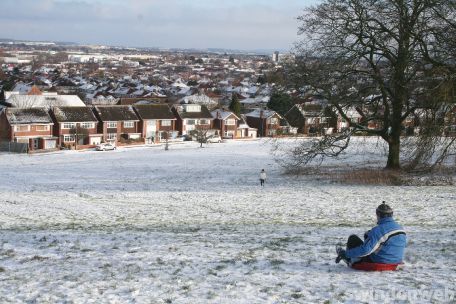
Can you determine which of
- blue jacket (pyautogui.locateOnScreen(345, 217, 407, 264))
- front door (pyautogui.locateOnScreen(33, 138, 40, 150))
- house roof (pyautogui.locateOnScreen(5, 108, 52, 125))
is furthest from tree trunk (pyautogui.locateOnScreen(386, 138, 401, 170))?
front door (pyautogui.locateOnScreen(33, 138, 40, 150))

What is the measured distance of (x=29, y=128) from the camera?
63.8 m

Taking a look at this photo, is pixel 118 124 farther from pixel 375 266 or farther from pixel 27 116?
pixel 375 266

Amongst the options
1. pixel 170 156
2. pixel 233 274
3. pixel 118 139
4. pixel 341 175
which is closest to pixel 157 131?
pixel 118 139

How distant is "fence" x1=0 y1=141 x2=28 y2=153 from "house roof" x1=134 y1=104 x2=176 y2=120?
1818 cm

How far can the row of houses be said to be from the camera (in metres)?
64.0

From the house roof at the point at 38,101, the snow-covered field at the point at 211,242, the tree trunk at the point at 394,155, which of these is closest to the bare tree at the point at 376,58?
the tree trunk at the point at 394,155

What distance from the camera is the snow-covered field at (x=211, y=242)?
8.98m

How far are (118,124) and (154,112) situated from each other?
5.96 m

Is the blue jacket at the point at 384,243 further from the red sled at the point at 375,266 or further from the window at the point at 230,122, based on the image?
the window at the point at 230,122

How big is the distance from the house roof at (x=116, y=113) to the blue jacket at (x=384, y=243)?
6237 cm

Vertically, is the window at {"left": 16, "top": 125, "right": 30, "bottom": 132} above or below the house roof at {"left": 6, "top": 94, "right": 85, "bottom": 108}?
below

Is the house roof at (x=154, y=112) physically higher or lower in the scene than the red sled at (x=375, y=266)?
higher

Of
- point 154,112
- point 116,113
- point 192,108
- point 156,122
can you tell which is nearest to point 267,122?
point 192,108

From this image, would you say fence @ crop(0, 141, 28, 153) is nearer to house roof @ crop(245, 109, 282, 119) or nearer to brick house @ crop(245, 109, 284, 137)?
brick house @ crop(245, 109, 284, 137)
